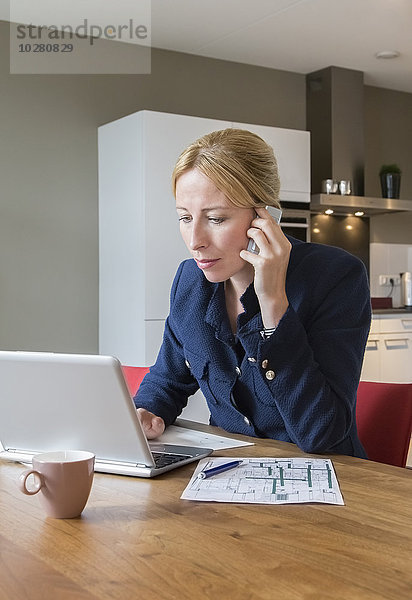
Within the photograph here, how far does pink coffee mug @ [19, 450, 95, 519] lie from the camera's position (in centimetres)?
105

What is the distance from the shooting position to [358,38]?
477 cm

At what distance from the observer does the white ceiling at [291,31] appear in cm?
422

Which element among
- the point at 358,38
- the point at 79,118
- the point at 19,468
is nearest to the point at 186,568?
the point at 19,468

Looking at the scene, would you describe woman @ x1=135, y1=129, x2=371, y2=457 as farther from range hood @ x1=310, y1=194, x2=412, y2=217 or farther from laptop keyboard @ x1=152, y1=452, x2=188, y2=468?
range hood @ x1=310, y1=194, x2=412, y2=217

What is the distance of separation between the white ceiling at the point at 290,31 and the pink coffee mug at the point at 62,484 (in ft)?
11.5

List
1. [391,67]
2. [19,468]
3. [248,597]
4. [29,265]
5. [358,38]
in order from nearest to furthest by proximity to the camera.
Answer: [248,597] → [19,468] → [29,265] → [358,38] → [391,67]

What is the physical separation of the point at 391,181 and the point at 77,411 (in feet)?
15.3

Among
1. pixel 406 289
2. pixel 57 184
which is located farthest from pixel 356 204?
pixel 57 184

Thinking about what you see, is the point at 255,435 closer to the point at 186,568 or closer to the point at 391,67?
the point at 186,568

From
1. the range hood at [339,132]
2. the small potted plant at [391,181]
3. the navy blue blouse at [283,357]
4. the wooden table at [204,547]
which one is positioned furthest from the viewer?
the small potted plant at [391,181]

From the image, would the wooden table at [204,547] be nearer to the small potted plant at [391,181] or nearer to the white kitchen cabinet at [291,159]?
the white kitchen cabinet at [291,159]

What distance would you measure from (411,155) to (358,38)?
5.27 feet

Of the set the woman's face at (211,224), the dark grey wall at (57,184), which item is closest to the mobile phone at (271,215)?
the woman's face at (211,224)

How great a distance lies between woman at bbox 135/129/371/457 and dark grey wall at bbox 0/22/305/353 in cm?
271
